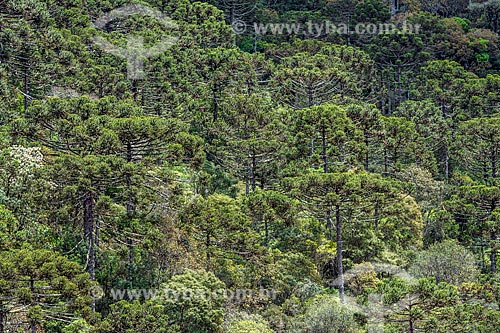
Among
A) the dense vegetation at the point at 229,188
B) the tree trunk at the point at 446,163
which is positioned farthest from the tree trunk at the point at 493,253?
the tree trunk at the point at 446,163

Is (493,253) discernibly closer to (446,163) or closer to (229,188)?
(446,163)

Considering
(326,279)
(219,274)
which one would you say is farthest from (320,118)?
(219,274)

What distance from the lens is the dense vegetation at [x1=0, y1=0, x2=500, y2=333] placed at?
1248 inches

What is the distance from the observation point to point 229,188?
4559cm

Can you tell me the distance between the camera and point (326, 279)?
131 ft

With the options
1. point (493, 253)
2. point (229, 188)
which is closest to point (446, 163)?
point (493, 253)

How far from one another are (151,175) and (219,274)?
222 inches

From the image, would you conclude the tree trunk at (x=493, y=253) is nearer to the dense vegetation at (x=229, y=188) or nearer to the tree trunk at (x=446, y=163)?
the dense vegetation at (x=229, y=188)

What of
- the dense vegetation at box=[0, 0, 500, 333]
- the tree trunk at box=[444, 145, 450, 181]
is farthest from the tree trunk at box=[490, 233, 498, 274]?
the tree trunk at box=[444, 145, 450, 181]

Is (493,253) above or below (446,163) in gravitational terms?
below

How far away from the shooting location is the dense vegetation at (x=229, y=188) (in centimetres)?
3169

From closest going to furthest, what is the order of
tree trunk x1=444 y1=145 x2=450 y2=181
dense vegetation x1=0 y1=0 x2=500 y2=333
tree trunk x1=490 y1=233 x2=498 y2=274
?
dense vegetation x1=0 y1=0 x2=500 y2=333, tree trunk x1=490 y1=233 x2=498 y2=274, tree trunk x1=444 y1=145 x2=450 y2=181

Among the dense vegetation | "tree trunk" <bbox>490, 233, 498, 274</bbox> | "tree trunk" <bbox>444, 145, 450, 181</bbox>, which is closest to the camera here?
the dense vegetation

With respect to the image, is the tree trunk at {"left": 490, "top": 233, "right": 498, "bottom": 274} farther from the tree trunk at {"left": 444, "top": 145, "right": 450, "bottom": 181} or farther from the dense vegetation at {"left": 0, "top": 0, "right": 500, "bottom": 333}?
the tree trunk at {"left": 444, "top": 145, "right": 450, "bottom": 181}
